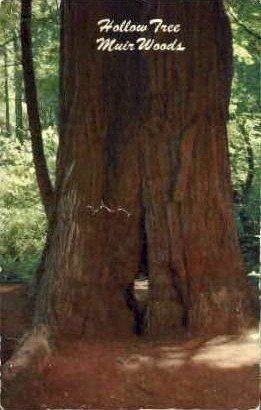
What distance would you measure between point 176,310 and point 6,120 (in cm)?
1621

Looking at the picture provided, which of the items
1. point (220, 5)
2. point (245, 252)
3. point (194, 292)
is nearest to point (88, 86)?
point (220, 5)

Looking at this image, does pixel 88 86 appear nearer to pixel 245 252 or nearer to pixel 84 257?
pixel 84 257

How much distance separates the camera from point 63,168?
666 cm

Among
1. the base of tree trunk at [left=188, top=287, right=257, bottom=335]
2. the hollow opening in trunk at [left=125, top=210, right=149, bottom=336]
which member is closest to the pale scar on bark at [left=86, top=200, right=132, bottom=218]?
the hollow opening in trunk at [left=125, top=210, right=149, bottom=336]

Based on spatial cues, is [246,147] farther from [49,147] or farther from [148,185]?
[148,185]

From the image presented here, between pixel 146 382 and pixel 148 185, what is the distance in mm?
1962

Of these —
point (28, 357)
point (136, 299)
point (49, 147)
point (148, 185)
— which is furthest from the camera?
point (49, 147)

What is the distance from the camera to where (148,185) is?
20.4ft

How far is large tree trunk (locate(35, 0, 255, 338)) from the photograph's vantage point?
611cm

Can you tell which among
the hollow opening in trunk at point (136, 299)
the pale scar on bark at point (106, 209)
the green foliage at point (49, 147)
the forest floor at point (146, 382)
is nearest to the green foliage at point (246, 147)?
the green foliage at point (49, 147)

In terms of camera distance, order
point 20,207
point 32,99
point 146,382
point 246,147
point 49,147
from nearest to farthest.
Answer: point 146,382 → point 32,99 → point 246,147 → point 20,207 → point 49,147

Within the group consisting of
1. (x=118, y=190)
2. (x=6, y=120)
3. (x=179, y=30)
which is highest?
(x=6, y=120)

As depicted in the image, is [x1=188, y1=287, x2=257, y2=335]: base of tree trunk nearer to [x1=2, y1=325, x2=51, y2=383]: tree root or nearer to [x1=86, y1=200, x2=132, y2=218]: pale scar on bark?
[x1=86, y1=200, x2=132, y2=218]: pale scar on bark

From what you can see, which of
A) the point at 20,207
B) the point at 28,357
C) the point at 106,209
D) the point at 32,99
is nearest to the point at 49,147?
the point at 20,207
